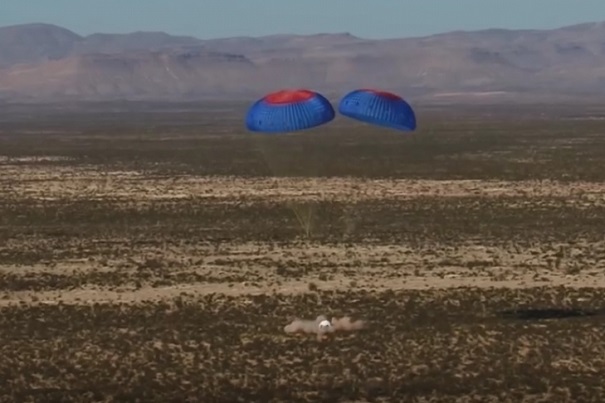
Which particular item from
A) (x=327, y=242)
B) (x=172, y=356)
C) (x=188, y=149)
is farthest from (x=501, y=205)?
(x=188, y=149)

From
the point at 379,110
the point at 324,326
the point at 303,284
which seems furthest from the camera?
the point at 303,284

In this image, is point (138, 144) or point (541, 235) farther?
point (138, 144)

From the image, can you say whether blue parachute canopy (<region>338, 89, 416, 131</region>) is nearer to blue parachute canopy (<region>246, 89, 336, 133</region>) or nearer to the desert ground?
blue parachute canopy (<region>246, 89, 336, 133</region>)

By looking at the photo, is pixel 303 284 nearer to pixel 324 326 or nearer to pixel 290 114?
pixel 290 114

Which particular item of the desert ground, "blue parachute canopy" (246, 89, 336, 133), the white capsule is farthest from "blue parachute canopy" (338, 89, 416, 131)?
the white capsule

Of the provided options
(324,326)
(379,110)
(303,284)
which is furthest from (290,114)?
(303,284)

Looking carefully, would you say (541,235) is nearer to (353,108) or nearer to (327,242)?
(327,242)
